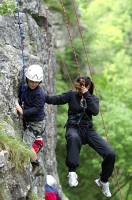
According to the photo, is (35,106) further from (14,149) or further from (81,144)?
(14,149)

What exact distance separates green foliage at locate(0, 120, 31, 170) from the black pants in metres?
1.10

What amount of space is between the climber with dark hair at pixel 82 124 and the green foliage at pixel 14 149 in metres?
1.22

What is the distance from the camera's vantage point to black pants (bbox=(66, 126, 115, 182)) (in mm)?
7664

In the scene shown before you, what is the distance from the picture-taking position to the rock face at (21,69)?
6.45 m

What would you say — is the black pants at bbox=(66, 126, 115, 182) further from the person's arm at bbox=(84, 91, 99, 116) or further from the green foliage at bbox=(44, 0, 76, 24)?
the green foliage at bbox=(44, 0, 76, 24)

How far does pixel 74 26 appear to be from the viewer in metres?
24.9

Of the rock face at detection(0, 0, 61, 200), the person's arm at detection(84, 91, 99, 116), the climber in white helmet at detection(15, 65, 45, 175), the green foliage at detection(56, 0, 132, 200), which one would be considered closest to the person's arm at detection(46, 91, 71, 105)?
the climber in white helmet at detection(15, 65, 45, 175)

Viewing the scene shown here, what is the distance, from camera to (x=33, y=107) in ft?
25.0

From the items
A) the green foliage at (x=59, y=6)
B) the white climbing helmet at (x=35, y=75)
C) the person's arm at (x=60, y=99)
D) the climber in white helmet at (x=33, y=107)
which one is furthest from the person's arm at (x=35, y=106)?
the green foliage at (x=59, y=6)

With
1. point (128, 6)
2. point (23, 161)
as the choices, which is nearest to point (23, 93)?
point (23, 161)

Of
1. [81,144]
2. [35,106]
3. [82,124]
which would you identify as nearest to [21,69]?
[35,106]

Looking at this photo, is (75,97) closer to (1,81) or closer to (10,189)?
(1,81)

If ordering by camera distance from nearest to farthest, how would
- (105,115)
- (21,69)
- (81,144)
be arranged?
(81,144) → (21,69) → (105,115)

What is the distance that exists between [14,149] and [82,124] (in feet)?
6.57
